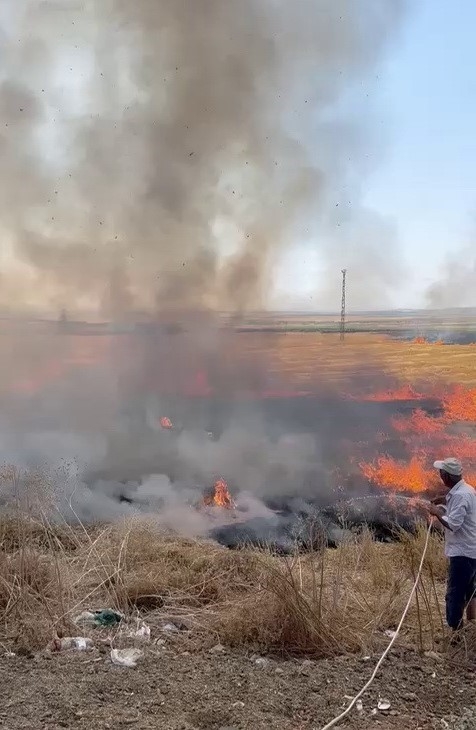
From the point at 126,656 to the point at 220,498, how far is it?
8468mm

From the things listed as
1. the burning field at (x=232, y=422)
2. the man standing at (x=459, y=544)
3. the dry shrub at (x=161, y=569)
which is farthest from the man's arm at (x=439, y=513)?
the burning field at (x=232, y=422)

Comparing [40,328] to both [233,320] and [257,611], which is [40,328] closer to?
[233,320]

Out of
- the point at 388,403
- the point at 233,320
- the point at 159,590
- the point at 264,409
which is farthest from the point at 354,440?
the point at 159,590

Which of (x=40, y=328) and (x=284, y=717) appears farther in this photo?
(x=40, y=328)

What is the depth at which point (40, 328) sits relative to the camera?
14.9m

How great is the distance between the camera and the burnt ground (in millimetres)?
4168

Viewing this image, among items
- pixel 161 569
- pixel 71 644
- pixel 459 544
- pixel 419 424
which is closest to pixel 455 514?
pixel 459 544

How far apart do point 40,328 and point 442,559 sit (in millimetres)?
10249

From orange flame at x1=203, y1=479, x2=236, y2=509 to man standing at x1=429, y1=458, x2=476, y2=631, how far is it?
25.8 ft

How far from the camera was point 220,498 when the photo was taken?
535 inches

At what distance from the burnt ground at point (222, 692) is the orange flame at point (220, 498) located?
26.3ft

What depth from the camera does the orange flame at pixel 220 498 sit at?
13398mm

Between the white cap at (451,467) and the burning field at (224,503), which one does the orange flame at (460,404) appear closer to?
the burning field at (224,503)

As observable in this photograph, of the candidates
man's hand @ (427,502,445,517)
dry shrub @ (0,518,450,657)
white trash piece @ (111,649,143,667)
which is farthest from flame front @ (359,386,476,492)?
white trash piece @ (111,649,143,667)
